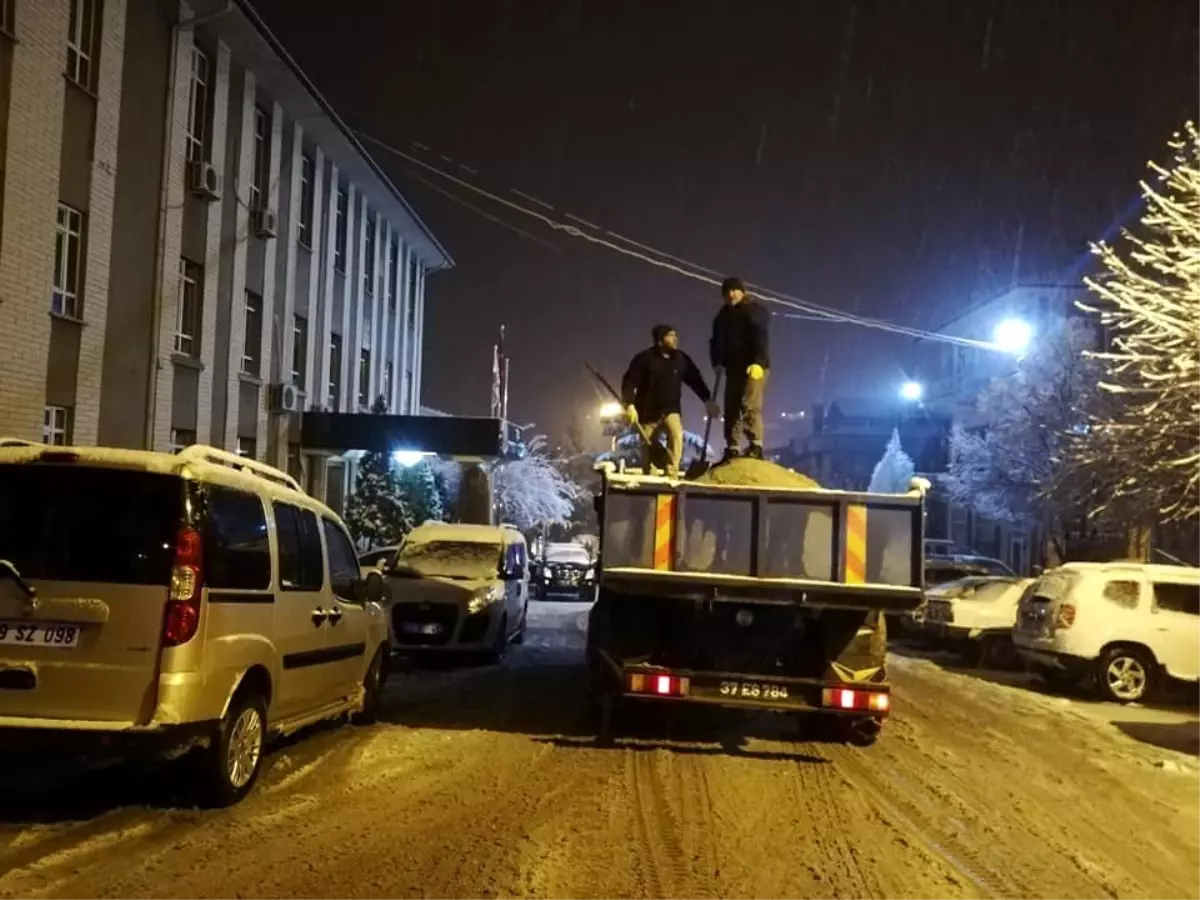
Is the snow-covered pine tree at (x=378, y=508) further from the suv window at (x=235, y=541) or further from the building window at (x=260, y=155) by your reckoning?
the suv window at (x=235, y=541)

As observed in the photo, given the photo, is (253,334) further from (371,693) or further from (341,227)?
(371,693)

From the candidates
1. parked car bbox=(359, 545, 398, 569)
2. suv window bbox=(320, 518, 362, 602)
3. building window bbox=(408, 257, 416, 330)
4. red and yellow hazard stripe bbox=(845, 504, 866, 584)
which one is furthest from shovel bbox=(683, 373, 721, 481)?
building window bbox=(408, 257, 416, 330)

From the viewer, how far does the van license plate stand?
6512mm

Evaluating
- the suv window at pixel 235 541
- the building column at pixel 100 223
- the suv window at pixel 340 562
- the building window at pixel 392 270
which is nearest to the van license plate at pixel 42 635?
the suv window at pixel 235 541

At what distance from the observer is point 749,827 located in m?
7.19

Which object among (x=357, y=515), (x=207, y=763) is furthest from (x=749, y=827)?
(x=357, y=515)

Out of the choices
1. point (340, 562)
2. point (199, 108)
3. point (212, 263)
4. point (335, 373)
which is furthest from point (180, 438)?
point (340, 562)

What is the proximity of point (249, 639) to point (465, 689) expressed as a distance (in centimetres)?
613

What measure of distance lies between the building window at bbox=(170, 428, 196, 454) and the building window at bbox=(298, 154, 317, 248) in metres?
7.43

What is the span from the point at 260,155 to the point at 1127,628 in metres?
18.7

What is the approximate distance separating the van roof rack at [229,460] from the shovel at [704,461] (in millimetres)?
3448

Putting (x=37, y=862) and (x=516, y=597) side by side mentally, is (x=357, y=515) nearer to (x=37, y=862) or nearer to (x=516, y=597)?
(x=516, y=597)

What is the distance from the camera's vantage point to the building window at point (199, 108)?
21047mm

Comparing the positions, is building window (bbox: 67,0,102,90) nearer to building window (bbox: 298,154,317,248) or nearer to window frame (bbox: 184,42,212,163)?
window frame (bbox: 184,42,212,163)
